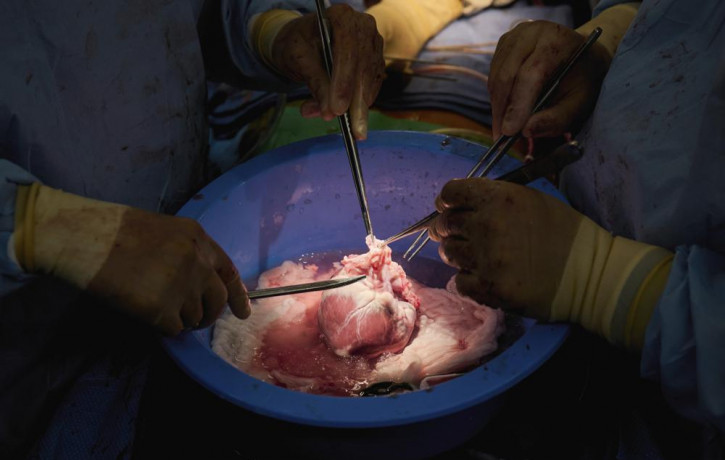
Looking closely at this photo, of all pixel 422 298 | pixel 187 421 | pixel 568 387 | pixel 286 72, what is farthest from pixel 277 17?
pixel 568 387

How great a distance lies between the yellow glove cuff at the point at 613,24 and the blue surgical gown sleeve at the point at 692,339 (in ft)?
2.73

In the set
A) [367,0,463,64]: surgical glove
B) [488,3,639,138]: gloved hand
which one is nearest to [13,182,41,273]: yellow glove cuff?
[488,3,639,138]: gloved hand

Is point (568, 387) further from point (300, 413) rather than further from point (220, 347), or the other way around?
point (220, 347)

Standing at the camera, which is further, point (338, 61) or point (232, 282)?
point (338, 61)

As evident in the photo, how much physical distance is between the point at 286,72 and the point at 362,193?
1.80 feet

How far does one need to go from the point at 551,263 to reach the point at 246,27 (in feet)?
4.50

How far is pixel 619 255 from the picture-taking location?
1.33m

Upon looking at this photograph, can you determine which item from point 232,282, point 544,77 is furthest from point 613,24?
point 232,282

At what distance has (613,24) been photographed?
1830 millimetres

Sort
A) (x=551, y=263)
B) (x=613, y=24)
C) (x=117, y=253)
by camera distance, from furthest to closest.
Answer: (x=613, y=24), (x=551, y=263), (x=117, y=253)

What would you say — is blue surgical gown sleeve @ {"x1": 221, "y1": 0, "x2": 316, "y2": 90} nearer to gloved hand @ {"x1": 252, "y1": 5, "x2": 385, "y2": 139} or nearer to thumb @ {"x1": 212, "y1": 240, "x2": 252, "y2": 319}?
gloved hand @ {"x1": 252, "y1": 5, "x2": 385, "y2": 139}

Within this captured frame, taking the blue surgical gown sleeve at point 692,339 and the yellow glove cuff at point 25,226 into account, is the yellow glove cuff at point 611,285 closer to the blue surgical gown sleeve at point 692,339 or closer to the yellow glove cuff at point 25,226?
the blue surgical gown sleeve at point 692,339

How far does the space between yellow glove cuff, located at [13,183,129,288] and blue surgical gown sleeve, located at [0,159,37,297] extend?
0.01 metres

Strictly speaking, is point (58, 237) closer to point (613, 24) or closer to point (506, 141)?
point (506, 141)
